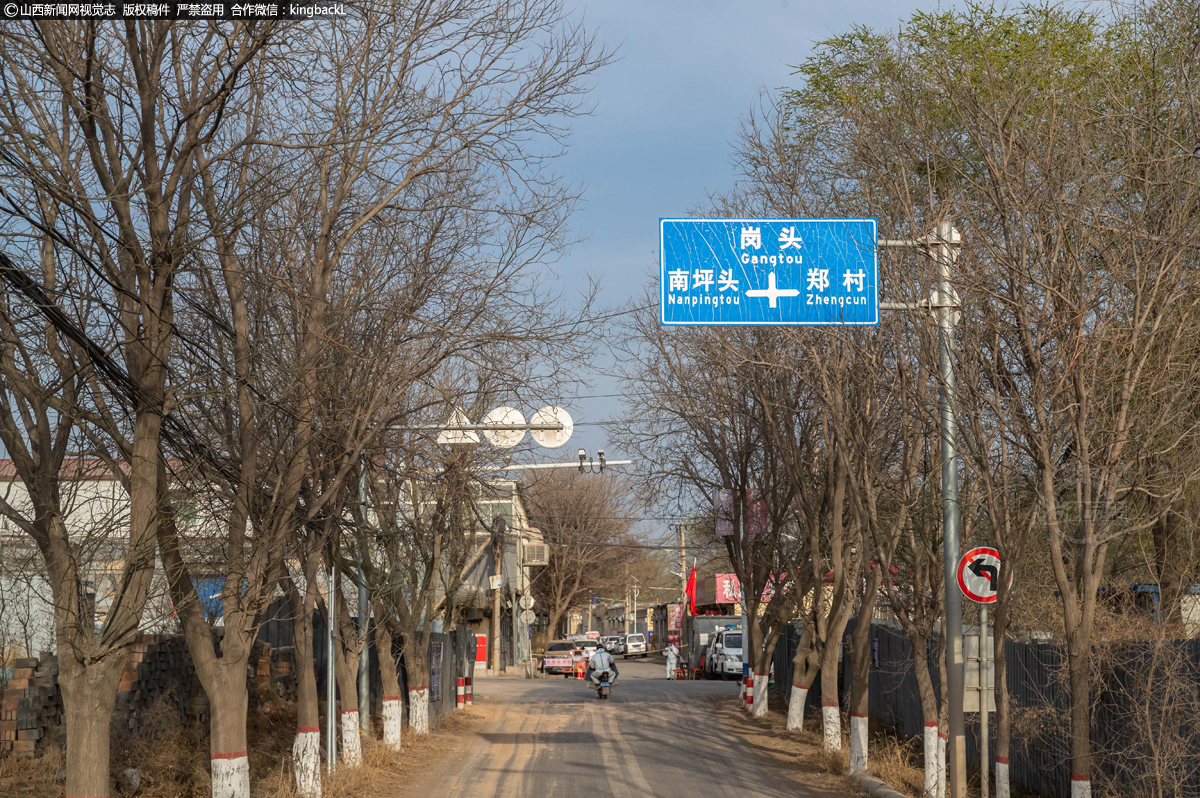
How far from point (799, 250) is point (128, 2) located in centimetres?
678

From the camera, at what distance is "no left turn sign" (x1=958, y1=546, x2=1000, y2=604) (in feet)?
36.8

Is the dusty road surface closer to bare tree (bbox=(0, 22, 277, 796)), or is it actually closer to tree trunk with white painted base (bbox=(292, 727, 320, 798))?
tree trunk with white painted base (bbox=(292, 727, 320, 798))

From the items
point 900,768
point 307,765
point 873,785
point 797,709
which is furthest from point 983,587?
point 797,709

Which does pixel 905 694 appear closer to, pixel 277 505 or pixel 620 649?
pixel 277 505

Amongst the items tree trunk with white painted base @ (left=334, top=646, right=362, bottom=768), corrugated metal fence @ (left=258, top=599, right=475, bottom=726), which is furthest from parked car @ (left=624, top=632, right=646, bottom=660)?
tree trunk with white painted base @ (left=334, top=646, right=362, bottom=768)

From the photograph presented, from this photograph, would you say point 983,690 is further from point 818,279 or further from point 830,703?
point 830,703

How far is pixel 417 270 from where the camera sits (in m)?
14.1

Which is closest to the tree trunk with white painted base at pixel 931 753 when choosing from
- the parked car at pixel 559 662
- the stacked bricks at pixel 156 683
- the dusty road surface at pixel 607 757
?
the dusty road surface at pixel 607 757

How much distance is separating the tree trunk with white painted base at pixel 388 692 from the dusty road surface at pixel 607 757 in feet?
3.84

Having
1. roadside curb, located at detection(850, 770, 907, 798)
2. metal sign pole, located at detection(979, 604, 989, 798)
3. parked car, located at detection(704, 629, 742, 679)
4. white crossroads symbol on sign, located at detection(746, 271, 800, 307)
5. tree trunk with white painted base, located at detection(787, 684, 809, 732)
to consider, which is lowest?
parked car, located at detection(704, 629, 742, 679)

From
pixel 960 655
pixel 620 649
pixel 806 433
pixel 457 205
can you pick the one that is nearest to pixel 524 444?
pixel 806 433

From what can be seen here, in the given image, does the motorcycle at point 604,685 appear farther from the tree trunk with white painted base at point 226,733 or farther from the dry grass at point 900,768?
the tree trunk with white painted base at point 226,733

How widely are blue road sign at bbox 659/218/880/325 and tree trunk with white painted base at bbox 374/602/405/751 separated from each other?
33.8 feet

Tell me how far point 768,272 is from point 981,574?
3790 millimetres
